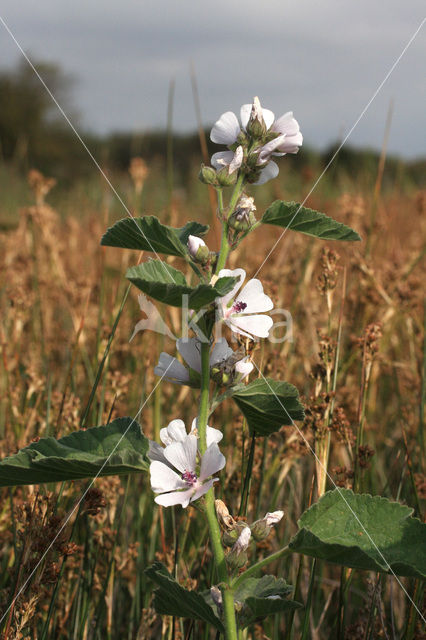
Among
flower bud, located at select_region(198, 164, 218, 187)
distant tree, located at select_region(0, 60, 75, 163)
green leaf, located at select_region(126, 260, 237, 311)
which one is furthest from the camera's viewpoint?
distant tree, located at select_region(0, 60, 75, 163)

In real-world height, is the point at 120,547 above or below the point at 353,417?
below

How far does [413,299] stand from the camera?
2.68 meters

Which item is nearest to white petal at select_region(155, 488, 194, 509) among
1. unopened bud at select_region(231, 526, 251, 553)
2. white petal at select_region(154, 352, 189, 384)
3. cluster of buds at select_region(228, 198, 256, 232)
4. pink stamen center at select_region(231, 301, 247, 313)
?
unopened bud at select_region(231, 526, 251, 553)

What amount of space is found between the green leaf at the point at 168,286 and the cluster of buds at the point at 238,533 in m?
0.37

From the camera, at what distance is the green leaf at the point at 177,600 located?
1019 mm

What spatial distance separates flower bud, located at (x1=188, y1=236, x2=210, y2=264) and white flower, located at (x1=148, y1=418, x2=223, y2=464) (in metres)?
0.28

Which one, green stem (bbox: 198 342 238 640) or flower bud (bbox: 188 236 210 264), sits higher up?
flower bud (bbox: 188 236 210 264)

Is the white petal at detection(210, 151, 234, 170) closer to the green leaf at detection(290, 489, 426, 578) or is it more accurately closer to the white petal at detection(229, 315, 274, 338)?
the white petal at detection(229, 315, 274, 338)

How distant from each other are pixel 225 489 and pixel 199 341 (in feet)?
3.00

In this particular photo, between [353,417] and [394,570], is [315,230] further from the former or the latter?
[353,417]

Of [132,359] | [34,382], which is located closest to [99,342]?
[34,382]

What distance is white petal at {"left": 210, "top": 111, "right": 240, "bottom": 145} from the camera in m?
1.13

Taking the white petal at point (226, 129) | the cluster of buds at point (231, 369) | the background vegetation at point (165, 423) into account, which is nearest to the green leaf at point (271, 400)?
the cluster of buds at point (231, 369)

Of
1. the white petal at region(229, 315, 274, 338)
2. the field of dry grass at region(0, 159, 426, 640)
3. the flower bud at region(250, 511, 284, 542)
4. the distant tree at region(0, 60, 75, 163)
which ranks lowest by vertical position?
the field of dry grass at region(0, 159, 426, 640)
